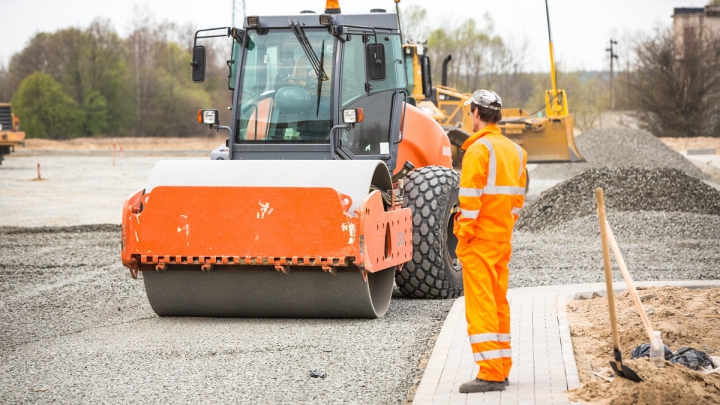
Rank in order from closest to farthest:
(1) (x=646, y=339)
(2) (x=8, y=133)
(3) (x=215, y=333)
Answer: (1) (x=646, y=339), (3) (x=215, y=333), (2) (x=8, y=133)

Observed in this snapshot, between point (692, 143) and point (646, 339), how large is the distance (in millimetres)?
44615

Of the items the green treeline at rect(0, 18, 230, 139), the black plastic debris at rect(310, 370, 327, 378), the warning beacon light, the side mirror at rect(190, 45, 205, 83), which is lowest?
the black plastic debris at rect(310, 370, 327, 378)

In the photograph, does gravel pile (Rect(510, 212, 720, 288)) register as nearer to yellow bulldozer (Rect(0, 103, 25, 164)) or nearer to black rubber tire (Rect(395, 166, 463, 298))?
black rubber tire (Rect(395, 166, 463, 298))

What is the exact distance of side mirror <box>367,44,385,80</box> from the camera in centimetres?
883

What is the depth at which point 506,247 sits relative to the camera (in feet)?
18.1

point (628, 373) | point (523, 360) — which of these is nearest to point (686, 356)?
point (628, 373)

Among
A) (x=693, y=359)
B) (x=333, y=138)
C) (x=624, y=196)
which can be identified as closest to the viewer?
(x=693, y=359)

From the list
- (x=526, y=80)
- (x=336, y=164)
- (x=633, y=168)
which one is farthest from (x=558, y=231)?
(x=526, y=80)

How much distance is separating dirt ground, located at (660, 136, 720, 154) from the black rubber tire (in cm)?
4048

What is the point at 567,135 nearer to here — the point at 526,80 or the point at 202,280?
the point at 202,280

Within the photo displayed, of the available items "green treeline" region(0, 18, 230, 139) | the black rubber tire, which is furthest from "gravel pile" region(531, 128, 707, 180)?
"green treeline" region(0, 18, 230, 139)

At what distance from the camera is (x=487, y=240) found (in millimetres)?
5488

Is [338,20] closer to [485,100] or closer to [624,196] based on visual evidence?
[485,100]

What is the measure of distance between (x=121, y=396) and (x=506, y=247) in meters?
2.48
